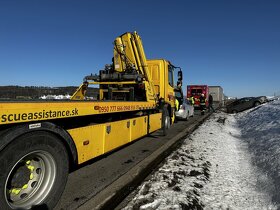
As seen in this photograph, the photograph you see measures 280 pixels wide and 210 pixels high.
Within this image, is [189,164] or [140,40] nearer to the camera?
[189,164]

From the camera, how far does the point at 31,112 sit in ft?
10.2

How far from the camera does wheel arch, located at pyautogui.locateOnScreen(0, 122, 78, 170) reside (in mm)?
2844

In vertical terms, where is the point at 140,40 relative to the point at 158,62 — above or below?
above

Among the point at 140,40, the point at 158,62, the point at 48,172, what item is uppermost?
the point at 140,40

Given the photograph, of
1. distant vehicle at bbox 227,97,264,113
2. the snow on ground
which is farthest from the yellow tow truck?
distant vehicle at bbox 227,97,264,113

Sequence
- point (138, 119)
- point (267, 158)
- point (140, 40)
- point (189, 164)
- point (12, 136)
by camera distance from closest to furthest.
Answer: point (12, 136) → point (189, 164) → point (267, 158) → point (138, 119) → point (140, 40)

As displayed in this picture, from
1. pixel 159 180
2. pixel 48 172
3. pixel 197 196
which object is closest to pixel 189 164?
pixel 159 180

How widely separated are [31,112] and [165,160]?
3.95 meters

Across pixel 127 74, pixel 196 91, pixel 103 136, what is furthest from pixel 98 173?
pixel 196 91

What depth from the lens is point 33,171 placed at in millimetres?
3449

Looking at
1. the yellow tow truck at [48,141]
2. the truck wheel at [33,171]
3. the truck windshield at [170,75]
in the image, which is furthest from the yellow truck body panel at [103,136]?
the truck windshield at [170,75]

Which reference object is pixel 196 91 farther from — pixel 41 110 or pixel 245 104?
pixel 41 110

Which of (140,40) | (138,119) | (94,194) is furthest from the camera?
(140,40)

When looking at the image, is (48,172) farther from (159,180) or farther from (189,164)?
(189,164)
